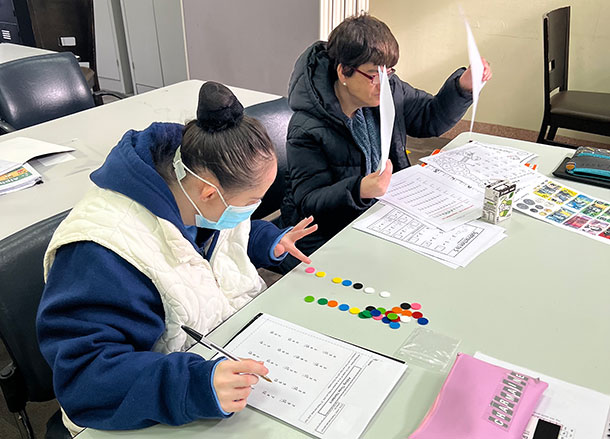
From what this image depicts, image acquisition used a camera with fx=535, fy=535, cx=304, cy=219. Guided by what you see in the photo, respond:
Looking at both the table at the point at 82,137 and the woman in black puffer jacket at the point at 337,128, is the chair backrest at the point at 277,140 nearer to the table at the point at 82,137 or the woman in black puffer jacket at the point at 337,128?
the woman in black puffer jacket at the point at 337,128

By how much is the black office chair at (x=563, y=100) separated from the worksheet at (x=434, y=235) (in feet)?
5.88

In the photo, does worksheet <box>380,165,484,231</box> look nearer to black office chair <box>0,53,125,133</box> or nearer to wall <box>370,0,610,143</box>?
black office chair <box>0,53,125,133</box>

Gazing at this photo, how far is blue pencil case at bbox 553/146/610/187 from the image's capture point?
156 centimetres

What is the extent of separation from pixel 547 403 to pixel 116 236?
720mm

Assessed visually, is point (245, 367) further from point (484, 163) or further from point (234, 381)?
point (484, 163)

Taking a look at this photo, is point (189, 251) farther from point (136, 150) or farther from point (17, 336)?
point (17, 336)

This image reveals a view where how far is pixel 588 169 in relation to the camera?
1.57 meters

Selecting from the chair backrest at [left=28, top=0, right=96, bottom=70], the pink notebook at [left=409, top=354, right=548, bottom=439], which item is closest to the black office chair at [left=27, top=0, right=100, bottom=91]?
the chair backrest at [left=28, top=0, right=96, bottom=70]

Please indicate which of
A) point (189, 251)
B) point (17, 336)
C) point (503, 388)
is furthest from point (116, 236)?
point (503, 388)

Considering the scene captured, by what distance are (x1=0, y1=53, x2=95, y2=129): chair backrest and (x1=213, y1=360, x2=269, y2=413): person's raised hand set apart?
198cm

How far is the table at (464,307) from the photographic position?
81 cm

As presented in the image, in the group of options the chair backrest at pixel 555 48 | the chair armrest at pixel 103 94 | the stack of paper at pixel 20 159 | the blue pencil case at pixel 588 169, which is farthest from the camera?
the chair armrest at pixel 103 94

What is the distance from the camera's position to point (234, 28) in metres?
3.43

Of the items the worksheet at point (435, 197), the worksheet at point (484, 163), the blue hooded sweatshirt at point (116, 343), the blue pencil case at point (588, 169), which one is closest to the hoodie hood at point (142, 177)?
the blue hooded sweatshirt at point (116, 343)
